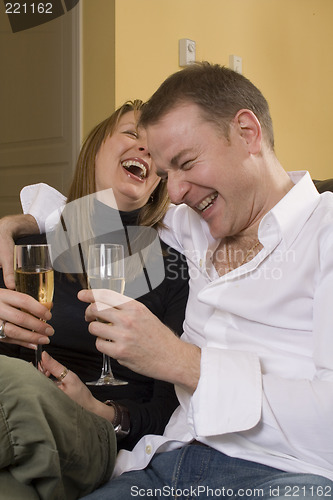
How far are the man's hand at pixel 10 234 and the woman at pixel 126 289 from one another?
34 mm

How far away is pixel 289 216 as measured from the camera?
1121mm

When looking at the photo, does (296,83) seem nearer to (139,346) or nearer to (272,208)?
(272,208)

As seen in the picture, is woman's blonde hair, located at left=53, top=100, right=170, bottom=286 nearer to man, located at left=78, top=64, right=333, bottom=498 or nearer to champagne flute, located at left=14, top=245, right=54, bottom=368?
man, located at left=78, top=64, right=333, bottom=498

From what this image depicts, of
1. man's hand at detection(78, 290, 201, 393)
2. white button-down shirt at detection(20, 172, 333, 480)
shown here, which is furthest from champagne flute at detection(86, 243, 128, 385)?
white button-down shirt at detection(20, 172, 333, 480)

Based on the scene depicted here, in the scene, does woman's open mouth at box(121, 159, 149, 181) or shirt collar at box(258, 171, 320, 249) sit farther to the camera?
woman's open mouth at box(121, 159, 149, 181)

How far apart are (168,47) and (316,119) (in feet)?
4.58

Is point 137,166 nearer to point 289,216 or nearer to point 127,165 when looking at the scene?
point 127,165

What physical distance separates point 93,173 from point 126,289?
0.37 metres

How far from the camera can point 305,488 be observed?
3.05ft

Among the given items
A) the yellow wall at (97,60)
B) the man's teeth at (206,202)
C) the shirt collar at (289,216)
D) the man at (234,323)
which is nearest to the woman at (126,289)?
the man at (234,323)

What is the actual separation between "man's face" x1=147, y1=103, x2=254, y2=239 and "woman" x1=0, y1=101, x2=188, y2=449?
12.0 inches

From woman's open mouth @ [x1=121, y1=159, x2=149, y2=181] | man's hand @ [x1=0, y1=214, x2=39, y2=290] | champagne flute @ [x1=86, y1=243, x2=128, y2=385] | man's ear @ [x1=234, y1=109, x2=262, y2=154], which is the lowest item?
man's hand @ [x1=0, y1=214, x2=39, y2=290]

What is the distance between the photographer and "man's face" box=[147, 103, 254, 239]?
119 centimetres

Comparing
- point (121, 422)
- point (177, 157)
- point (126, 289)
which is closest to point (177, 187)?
point (177, 157)
